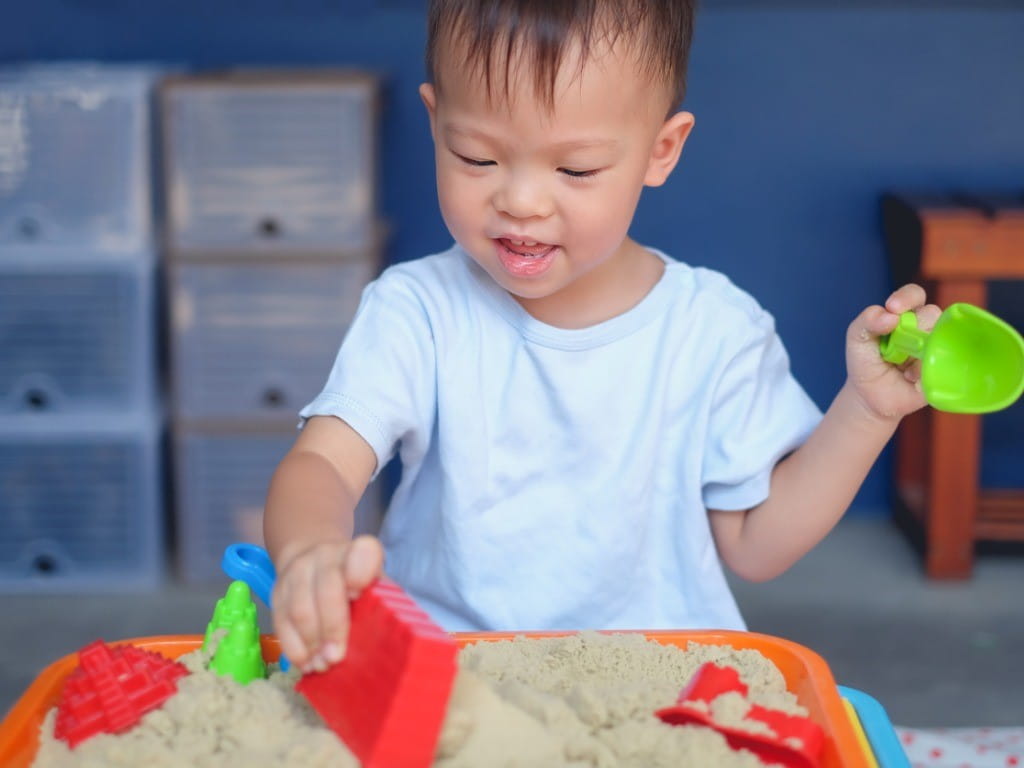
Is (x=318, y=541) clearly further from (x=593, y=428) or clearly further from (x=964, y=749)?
(x=964, y=749)

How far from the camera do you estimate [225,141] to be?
1823 mm

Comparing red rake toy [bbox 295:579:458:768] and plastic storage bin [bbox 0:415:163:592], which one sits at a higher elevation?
red rake toy [bbox 295:579:458:768]

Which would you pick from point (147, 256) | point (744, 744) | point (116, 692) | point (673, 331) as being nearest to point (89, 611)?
point (147, 256)

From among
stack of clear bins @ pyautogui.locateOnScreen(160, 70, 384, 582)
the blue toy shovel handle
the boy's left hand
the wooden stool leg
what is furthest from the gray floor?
the blue toy shovel handle

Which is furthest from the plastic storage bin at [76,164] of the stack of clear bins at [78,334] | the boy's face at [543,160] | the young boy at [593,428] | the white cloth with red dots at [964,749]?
the white cloth with red dots at [964,749]

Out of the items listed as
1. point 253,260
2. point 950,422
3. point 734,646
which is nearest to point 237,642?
point 734,646

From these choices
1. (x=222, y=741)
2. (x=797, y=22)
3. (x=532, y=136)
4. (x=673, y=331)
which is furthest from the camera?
(x=797, y=22)

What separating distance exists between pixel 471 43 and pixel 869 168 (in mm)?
1496

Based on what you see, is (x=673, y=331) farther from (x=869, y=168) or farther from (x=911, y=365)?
(x=869, y=168)

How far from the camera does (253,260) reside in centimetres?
186

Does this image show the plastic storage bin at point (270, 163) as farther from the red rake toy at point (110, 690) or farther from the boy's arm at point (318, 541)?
the red rake toy at point (110, 690)

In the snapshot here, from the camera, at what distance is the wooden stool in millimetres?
1834

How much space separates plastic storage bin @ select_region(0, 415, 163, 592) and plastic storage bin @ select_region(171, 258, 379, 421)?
0.10m

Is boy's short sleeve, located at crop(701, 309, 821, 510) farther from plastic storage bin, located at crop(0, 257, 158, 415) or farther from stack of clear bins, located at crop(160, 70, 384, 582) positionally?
plastic storage bin, located at crop(0, 257, 158, 415)
